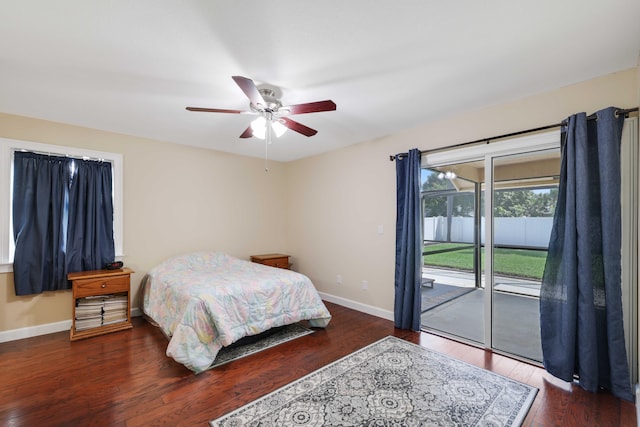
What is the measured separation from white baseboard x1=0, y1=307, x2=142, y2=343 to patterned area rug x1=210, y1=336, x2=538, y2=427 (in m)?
2.78

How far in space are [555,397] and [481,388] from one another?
50cm

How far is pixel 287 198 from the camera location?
18.4 ft

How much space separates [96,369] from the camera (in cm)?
255

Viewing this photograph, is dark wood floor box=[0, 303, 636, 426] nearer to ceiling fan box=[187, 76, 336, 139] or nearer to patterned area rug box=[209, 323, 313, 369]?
patterned area rug box=[209, 323, 313, 369]

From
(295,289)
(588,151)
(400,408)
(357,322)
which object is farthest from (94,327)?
(588,151)

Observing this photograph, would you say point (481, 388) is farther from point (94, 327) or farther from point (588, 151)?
point (94, 327)

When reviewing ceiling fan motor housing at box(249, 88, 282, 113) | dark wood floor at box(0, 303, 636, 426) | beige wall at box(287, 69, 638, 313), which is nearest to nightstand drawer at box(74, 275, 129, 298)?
dark wood floor at box(0, 303, 636, 426)

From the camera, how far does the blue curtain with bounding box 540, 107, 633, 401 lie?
217 cm

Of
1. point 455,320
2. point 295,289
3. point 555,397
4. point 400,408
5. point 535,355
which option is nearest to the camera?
point 400,408

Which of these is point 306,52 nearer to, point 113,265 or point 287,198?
point 113,265

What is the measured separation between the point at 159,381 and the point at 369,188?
10.4 ft

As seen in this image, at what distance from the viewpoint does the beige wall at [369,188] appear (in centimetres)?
253

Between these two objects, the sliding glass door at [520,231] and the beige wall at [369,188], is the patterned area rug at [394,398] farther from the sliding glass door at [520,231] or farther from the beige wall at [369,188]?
the beige wall at [369,188]

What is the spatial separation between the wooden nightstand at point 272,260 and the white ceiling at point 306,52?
103 inches
